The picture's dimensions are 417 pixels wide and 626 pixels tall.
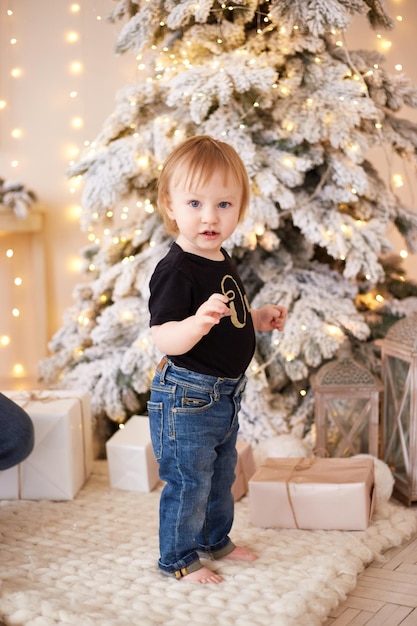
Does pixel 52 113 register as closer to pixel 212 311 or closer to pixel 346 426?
pixel 346 426

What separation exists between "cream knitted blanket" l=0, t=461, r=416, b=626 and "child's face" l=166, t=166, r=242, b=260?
0.63 meters

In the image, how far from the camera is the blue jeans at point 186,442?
148cm

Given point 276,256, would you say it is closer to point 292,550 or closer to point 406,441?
point 406,441

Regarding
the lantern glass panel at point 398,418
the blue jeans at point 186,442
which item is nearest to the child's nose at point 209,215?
the blue jeans at point 186,442

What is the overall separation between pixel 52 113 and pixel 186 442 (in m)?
1.92

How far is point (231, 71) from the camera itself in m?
2.06

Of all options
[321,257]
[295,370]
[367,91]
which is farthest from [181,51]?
[295,370]

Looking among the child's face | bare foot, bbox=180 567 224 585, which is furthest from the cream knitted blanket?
the child's face

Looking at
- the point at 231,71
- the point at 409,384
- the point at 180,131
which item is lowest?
the point at 409,384

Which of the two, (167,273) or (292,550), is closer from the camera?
(167,273)

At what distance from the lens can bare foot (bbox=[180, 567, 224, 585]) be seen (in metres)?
1.50

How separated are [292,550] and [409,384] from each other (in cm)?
52

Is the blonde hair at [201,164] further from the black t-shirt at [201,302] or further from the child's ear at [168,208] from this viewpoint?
the black t-shirt at [201,302]

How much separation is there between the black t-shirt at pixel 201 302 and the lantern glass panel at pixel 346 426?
0.56 m
